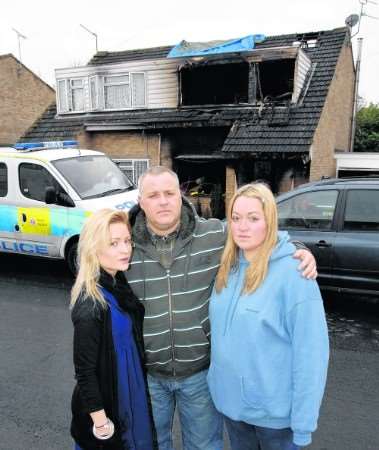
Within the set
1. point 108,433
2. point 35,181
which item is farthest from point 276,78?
point 108,433

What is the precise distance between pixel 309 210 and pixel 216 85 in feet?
37.0

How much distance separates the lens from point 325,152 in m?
12.3

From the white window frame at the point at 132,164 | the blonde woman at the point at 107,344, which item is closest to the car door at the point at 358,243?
the blonde woman at the point at 107,344

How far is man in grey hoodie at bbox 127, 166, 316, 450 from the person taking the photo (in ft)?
6.75

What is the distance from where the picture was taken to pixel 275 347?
1.76 m

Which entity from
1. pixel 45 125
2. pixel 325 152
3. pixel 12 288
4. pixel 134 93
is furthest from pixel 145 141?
pixel 12 288

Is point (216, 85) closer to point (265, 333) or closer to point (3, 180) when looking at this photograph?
point (3, 180)

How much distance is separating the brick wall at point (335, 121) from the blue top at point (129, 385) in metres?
9.66

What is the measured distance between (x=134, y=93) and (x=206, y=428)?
12970 mm

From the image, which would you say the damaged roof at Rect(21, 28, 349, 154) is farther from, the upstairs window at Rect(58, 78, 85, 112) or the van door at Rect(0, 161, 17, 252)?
the van door at Rect(0, 161, 17, 252)

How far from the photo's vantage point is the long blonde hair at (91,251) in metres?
1.89

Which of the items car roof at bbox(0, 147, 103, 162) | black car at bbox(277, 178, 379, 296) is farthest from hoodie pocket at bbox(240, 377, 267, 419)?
car roof at bbox(0, 147, 103, 162)

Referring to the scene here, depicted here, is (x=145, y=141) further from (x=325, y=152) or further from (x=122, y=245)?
(x=122, y=245)

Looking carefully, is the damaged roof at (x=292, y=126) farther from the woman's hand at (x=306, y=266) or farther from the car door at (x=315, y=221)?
the woman's hand at (x=306, y=266)
